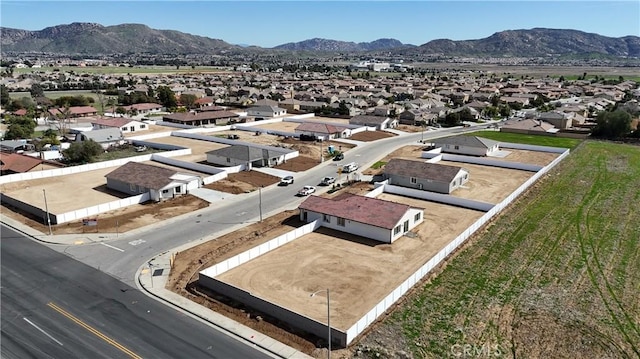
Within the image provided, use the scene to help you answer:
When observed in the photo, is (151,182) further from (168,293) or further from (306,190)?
(168,293)

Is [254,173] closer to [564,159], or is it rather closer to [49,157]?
[49,157]

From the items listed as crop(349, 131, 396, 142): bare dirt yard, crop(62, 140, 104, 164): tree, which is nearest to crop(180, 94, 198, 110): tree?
crop(349, 131, 396, 142): bare dirt yard

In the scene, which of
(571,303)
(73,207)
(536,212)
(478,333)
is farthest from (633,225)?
(73,207)

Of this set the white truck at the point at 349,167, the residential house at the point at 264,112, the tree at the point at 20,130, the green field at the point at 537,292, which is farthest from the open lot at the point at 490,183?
the tree at the point at 20,130

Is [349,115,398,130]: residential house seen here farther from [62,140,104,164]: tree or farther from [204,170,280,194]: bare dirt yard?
[62,140,104,164]: tree

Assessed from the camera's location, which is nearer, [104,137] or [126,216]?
[126,216]

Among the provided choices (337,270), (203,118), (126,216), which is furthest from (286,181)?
(203,118)
